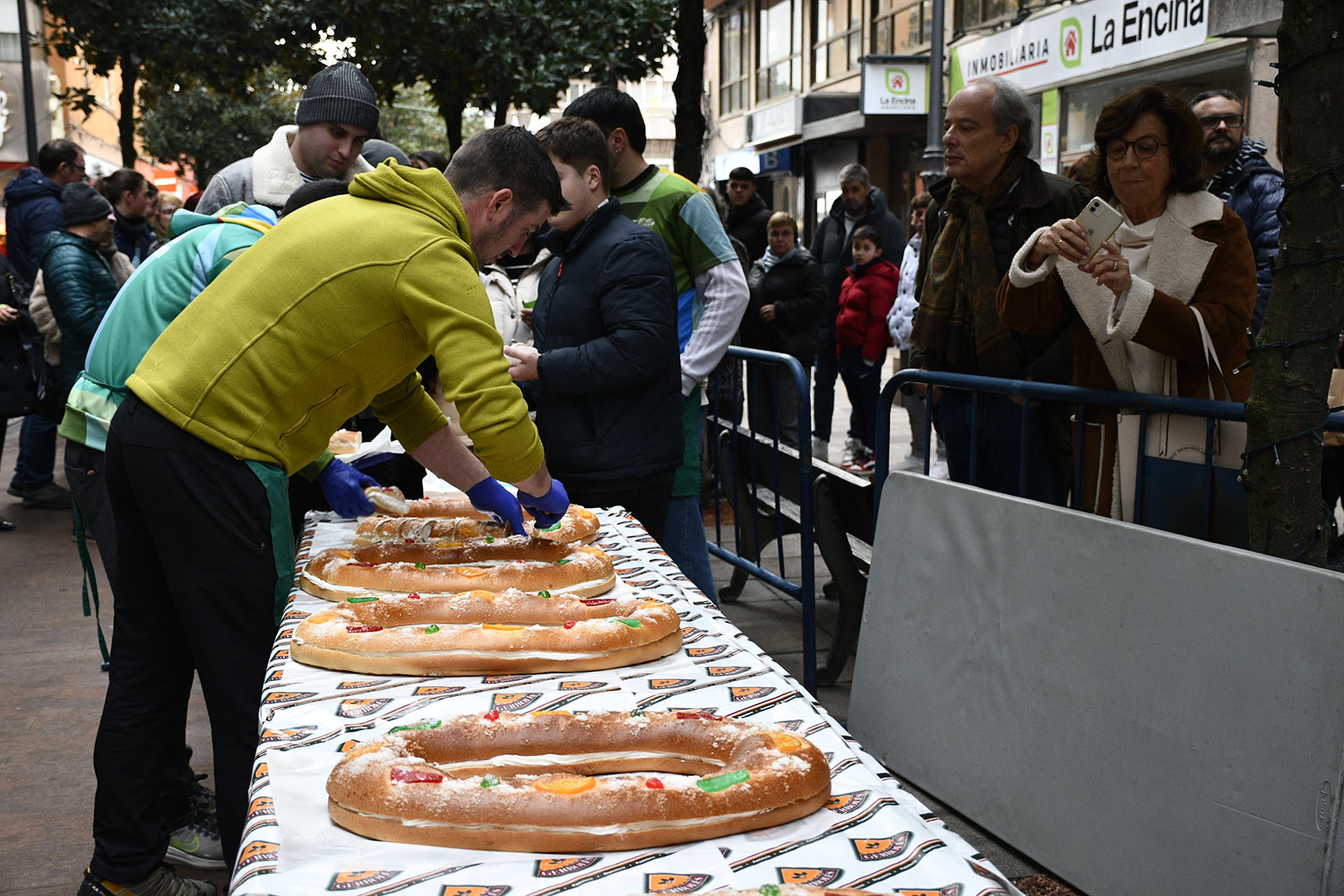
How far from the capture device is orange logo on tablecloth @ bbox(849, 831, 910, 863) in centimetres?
169

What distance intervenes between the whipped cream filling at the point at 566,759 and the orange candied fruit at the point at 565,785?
0.48 ft

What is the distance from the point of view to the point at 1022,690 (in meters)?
3.07

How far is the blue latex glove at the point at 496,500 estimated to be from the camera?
3213 mm

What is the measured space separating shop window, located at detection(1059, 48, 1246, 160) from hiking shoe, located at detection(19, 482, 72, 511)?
10977 millimetres

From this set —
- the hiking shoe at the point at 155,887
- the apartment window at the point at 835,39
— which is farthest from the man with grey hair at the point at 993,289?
the apartment window at the point at 835,39

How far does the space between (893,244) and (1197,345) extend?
6332mm

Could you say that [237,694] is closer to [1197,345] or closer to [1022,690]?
[1022,690]

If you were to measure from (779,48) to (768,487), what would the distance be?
85.9 feet

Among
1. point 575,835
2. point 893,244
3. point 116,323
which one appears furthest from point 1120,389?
point 893,244

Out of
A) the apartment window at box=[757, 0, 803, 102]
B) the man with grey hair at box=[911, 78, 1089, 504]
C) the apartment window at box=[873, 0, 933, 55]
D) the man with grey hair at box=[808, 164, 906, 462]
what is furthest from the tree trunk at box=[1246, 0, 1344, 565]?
the apartment window at box=[757, 0, 803, 102]

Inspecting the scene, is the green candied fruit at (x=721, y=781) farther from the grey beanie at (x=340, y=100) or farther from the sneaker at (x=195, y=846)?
the grey beanie at (x=340, y=100)

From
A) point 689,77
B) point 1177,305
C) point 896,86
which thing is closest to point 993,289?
point 1177,305

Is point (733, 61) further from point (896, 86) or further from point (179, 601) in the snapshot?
point (179, 601)

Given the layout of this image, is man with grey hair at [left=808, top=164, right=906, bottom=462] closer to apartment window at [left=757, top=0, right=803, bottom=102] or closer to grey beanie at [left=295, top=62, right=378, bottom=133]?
grey beanie at [left=295, top=62, right=378, bottom=133]
